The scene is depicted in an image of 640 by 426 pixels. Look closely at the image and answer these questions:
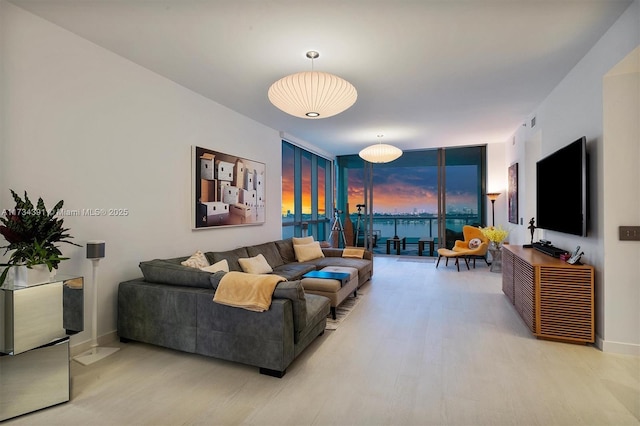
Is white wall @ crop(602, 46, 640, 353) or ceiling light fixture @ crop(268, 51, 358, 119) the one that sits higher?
ceiling light fixture @ crop(268, 51, 358, 119)

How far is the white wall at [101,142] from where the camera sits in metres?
2.41

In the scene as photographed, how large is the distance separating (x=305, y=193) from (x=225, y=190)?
10.4ft

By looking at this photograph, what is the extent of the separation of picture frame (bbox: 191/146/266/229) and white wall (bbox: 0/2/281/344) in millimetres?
130

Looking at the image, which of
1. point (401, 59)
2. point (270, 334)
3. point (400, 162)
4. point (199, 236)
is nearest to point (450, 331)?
point (270, 334)

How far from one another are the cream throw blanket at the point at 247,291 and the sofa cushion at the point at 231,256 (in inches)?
56.0

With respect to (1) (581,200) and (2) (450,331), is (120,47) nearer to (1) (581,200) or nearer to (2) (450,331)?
(2) (450,331)

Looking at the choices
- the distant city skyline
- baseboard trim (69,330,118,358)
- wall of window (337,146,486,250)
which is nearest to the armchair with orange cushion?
wall of window (337,146,486,250)

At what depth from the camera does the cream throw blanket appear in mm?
2359

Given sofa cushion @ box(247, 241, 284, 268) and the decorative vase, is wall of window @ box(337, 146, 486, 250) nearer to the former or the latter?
sofa cushion @ box(247, 241, 284, 268)

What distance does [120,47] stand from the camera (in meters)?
2.92

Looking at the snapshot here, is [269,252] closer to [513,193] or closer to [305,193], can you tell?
[305,193]

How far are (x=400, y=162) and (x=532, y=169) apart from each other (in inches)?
146

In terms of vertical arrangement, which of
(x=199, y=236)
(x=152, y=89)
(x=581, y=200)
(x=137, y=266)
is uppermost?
(x=152, y=89)

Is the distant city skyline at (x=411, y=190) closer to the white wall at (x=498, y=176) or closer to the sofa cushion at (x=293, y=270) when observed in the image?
the white wall at (x=498, y=176)
